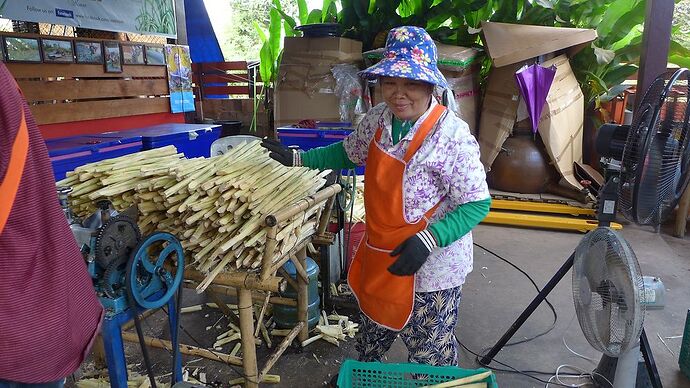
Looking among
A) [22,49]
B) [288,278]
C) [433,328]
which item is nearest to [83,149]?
[22,49]

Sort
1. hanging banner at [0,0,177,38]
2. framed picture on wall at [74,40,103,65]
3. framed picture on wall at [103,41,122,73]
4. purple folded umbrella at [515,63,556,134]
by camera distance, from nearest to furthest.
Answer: hanging banner at [0,0,177,38] → framed picture on wall at [74,40,103,65] → framed picture on wall at [103,41,122,73] → purple folded umbrella at [515,63,556,134]

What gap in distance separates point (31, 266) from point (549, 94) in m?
6.30

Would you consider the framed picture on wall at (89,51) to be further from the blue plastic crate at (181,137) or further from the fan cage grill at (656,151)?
the fan cage grill at (656,151)

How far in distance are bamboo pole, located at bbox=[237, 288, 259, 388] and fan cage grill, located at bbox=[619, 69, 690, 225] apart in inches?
73.3

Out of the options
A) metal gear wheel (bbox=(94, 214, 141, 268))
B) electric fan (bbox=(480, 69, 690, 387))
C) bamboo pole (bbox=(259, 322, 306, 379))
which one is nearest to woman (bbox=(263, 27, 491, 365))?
electric fan (bbox=(480, 69, 690, 387))

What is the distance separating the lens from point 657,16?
3416 millimetres

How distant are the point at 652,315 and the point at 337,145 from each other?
10.2 ft

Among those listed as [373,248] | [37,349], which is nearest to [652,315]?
[373,248]

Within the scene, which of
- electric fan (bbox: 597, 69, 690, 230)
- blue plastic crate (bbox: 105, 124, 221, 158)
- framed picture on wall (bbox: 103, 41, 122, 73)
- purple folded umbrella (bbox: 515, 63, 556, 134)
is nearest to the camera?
electric fan (bbox: 597, 69, 690, 230)

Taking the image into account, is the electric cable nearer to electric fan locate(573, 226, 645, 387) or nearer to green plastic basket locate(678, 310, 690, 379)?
green plastic basket locate(678, 310, 690, 379)

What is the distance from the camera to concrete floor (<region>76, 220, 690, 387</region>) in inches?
118

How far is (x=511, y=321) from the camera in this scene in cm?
363

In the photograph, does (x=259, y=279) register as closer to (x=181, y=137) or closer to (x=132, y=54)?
(x=181, y=137)

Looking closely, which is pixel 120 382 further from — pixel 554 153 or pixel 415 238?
pixel 554 153
